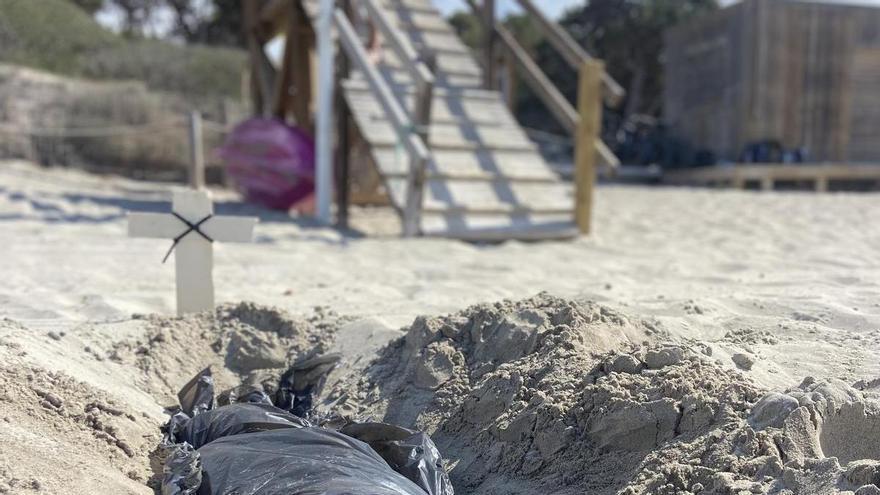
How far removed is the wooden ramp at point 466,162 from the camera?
629 centimetres

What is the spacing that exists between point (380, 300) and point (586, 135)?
3360mm

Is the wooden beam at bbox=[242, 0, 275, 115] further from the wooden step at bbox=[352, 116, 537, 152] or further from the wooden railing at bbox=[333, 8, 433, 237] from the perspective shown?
the wooden railing at bbox=[333, 8, 433, 237]

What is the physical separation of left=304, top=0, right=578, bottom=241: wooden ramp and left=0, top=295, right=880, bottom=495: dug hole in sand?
10.5ft

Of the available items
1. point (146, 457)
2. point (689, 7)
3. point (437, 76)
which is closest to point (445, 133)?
point (437, 76)

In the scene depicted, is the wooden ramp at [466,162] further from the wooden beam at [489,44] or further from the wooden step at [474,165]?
the wooden beam at [489,44]

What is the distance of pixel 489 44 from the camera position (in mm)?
8539

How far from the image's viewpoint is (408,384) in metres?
2.71

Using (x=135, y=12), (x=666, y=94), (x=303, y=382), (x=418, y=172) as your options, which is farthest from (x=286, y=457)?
(x=135, y=12)

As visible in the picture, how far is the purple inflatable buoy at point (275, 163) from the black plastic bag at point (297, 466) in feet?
18.6

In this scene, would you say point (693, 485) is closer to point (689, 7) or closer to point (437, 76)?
point (437, 76)

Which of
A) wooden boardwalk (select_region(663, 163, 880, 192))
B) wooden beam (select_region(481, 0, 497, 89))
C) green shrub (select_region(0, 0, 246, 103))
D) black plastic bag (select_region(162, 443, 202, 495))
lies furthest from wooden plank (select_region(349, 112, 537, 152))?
green shrub (select_region(0, 0, 246, 103))

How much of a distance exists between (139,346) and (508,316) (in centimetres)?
145

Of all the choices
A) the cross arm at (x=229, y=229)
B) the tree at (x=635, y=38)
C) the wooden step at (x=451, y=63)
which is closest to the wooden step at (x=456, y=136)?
the wooden step at (x=451, y=63)

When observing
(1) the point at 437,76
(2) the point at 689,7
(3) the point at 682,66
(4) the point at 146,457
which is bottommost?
(4) the point at 146,457
